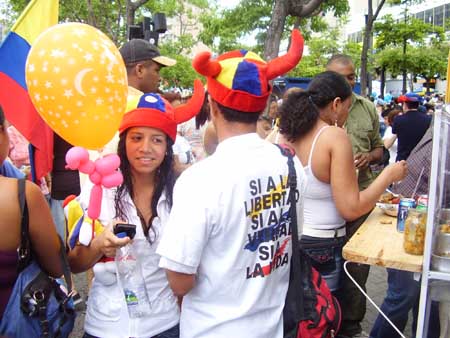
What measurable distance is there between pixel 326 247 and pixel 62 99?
1.67m

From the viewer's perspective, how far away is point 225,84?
161 centimetres

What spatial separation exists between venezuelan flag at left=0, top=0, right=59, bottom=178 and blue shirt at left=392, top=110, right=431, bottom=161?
5020 millimetres

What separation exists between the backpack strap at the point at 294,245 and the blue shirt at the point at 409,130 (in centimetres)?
505

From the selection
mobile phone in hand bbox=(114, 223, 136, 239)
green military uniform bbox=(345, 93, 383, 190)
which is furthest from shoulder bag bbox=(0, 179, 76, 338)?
green military uniform bbox=(345, 93, 383, 190)

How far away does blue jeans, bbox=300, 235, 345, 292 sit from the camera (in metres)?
2.68

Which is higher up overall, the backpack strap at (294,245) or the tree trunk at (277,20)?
the tree trunk at (277,20)

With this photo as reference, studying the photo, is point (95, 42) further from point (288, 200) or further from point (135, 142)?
point (288, 200)

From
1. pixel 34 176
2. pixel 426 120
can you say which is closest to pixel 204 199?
pixel 34 176

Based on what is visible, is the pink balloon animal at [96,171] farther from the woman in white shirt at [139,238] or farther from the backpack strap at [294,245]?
the backpack strap at [294,245]

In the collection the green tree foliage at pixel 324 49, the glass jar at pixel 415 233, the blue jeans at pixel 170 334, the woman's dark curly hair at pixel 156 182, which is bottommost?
the blue jeans at pixel 170 334

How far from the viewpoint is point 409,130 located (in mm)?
6285

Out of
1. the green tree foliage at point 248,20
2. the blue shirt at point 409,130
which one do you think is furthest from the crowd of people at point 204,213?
Answer: the green tree foliage at point 248,20

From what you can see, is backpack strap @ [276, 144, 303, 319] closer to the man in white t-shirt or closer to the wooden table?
the man in white t-shirt

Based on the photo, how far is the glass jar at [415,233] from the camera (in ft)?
6.55
